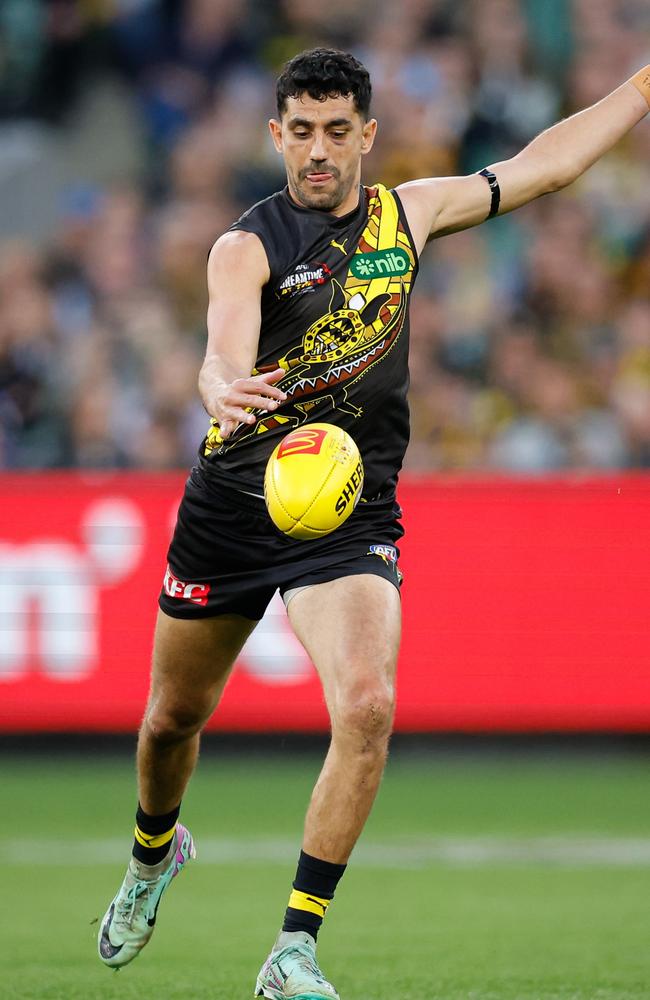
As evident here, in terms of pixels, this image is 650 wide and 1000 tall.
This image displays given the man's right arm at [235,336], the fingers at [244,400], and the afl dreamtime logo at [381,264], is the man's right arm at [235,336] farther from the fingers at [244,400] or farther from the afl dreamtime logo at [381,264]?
the afl dreamtime logo at [381,264]

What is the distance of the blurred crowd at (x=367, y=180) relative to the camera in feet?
37.8

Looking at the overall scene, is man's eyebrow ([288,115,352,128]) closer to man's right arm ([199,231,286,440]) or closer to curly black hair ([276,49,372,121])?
curly black hair ([276,49,372,121])

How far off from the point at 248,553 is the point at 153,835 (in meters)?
1.24

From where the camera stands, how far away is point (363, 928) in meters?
6.61

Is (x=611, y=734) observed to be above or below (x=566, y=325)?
below

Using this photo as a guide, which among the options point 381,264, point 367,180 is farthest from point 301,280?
point 367,180

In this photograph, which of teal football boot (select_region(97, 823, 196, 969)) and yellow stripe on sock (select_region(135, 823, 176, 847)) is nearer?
teal football boot (select_region(97, 823, 196, 969))

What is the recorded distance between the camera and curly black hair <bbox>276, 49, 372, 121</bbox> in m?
5.14

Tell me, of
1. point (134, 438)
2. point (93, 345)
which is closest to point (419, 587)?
point (134, 438)

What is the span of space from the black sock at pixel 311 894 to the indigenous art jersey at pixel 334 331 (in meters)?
1.21

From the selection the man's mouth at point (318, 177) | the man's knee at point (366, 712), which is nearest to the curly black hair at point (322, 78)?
the man's mouth at point (318, 177)

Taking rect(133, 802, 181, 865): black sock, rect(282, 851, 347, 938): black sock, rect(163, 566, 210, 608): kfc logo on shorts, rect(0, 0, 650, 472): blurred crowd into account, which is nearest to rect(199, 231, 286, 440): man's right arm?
rect(163, 566, 210, 608): kfc logo on shorts

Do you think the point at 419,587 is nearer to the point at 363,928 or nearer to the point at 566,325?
the point at 566,325

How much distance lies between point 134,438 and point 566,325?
11.0 feet
